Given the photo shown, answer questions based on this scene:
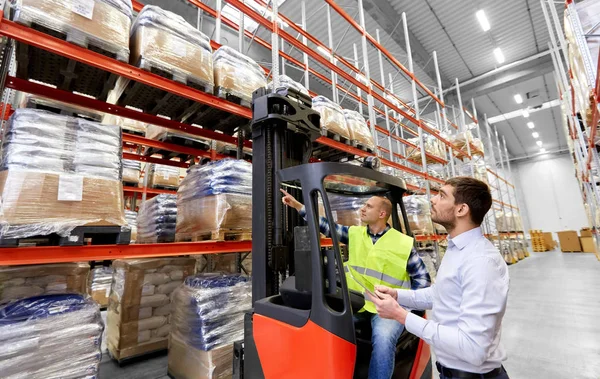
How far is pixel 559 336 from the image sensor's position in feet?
13.4

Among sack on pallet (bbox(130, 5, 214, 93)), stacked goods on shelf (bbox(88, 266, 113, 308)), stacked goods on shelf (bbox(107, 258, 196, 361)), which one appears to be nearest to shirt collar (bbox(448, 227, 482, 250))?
sack on pallet (bbox(130, 5, 214, 93))

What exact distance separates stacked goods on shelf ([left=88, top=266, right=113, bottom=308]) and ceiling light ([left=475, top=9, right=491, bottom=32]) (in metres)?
13.9

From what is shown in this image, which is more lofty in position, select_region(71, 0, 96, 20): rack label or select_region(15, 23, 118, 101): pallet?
select_region(71, 0, 96, 20): rack label

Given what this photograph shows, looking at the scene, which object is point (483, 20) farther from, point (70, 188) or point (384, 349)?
point (70, 188)

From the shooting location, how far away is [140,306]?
3613mm

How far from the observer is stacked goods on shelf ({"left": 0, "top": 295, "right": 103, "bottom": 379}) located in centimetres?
193

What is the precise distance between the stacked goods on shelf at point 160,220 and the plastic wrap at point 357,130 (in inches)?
119

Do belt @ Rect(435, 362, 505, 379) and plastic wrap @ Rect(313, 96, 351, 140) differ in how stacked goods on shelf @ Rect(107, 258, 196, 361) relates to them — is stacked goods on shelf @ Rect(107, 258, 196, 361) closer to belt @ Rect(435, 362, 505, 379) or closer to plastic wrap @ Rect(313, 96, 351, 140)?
plastic wrap @ Rect(313, 96, 351, 140)

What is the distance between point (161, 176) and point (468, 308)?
5.96 m

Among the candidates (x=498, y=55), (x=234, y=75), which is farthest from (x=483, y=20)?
(x=234, y=75)

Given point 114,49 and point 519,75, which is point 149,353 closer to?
point 114,49

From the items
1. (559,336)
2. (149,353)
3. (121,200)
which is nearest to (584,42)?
(559,336)

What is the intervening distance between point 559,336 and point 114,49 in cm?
643

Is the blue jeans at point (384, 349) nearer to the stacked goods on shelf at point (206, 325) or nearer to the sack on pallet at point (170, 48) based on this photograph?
the stacked goods on shelf at point (206, 325)
